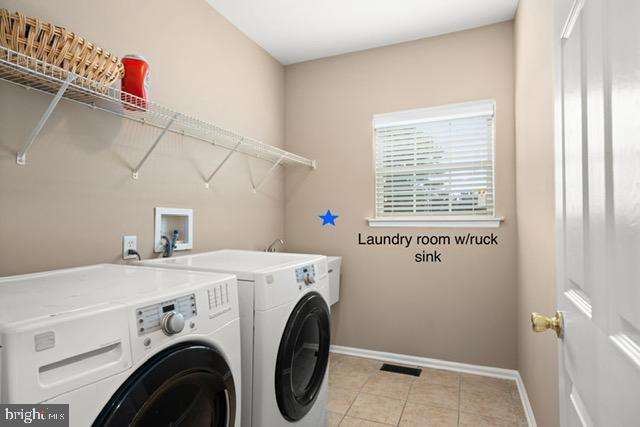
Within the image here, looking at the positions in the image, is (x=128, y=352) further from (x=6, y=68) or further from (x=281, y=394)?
(x=6, y=68)

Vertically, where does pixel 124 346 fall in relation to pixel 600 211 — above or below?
below

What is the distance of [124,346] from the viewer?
31.8 inches

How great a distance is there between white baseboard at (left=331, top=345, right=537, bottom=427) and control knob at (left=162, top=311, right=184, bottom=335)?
2.19 meters

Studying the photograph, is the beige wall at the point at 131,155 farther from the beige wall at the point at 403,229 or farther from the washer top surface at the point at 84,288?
the beige wall at the point at 403,229

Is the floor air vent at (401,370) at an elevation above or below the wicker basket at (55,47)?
below

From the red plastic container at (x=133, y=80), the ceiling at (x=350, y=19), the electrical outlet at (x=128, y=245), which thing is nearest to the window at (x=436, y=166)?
the ceiling at (x=350, y=19)

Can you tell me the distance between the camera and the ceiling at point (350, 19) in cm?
236

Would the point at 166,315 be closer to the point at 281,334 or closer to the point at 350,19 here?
the point at 281,334

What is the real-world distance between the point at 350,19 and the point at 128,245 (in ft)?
6.80

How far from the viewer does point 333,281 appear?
2834 mm

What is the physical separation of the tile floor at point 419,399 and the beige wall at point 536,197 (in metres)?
0.22

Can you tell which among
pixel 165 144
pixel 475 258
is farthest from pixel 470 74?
A: pixel 165 144

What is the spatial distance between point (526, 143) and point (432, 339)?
5.12ft

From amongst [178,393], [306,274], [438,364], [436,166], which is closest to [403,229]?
[436,166]
